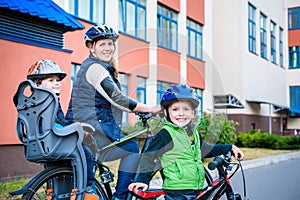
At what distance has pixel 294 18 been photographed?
38438mm

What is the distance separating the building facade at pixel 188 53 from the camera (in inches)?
214

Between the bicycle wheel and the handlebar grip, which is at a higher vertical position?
the handlebar grip

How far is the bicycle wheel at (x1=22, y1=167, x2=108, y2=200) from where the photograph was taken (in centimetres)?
339

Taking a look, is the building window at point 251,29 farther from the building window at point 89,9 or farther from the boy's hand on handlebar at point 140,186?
the boy's hand on handlebar at point 140,186

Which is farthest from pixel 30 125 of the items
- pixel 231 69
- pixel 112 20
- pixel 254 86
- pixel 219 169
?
pixel 254 86

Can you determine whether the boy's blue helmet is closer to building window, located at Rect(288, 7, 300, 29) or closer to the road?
the road

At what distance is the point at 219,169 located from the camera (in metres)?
3.85

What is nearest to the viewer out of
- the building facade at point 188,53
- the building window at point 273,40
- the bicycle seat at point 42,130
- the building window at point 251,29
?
the bicycle seat at point 42,130

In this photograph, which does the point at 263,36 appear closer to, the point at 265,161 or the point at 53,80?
the point at 265,161

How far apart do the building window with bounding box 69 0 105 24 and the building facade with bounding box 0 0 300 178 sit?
0.03 meters

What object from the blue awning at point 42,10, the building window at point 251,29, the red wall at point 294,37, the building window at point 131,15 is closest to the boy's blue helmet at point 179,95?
the blue awning at point 42,10

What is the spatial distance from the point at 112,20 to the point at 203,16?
10.7m

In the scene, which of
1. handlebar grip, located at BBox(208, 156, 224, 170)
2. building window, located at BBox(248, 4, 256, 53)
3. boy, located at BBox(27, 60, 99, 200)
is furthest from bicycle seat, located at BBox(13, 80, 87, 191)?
building window, located at BBox(248, 4, 256, 53)

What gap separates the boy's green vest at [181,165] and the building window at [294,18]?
37264 mm
